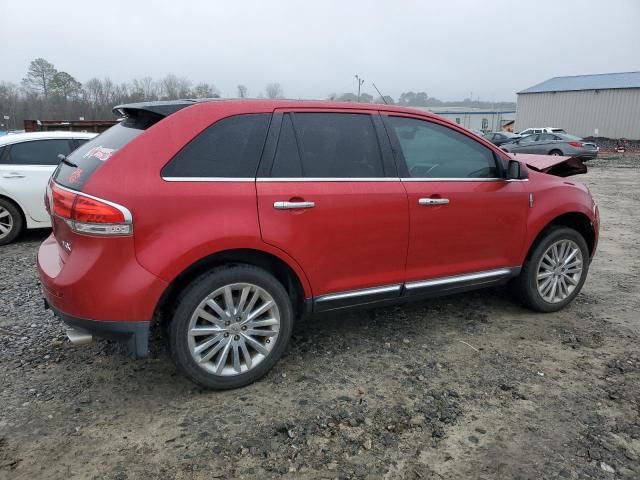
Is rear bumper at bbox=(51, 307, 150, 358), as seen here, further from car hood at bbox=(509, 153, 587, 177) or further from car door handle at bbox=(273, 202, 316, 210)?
car hood at bbox=(509, 153, 587, 177)

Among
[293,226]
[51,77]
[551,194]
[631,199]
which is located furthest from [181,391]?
[51,77]

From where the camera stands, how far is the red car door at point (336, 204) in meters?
3.04

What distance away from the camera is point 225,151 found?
296 centimetres

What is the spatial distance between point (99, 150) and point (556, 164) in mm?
3921

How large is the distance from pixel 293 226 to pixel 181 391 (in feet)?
4.08

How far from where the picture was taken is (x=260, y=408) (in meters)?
2.92

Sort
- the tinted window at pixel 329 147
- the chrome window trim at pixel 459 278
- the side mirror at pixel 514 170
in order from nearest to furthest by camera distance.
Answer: the tinted window at pixel 329 147 < the chrome window trim at pixel 459 278 < the side mirror at pixel 514 170

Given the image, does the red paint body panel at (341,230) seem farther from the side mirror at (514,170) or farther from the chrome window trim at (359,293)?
the side mirror at (514,170)

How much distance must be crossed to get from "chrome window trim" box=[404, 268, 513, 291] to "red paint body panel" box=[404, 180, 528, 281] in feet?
0.11

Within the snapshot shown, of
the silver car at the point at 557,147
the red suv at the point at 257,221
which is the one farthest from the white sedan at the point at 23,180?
the silver car at the point at 557,147

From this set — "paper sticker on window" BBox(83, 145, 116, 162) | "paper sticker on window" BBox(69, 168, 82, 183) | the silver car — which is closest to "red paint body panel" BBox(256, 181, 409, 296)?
"paper sticker on window" BBox(83, 145, 116, 162)

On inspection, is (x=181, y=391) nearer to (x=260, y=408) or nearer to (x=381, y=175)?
(x=260, y=408)

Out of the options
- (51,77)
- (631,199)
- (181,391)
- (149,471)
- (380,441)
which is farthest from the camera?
(51,77)

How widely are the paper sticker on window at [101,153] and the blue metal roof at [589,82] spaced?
Answer: 147ft
